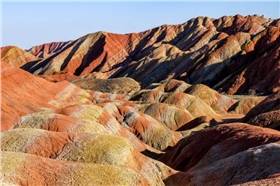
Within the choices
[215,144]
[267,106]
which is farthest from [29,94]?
[267,106]

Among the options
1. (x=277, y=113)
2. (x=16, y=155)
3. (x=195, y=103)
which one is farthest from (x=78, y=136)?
(x=195, y=103)

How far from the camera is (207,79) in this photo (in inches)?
6270

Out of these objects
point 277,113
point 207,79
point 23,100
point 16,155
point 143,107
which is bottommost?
point 207,79

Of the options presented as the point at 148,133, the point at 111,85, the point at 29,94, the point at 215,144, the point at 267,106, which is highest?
the point at 215,144

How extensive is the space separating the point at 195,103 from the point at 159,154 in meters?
46.0

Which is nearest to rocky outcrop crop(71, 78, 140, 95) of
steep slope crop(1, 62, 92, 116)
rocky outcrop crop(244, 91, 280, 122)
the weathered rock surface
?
steep slope crop(1, 62, 92, 116)

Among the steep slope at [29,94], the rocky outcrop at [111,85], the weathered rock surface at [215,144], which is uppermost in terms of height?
the weathered rock surface at [215,144]

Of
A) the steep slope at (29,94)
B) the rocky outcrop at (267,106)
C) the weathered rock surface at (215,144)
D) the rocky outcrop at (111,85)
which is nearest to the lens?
the weathered rock surface at (215,144)

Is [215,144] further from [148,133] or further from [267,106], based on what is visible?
[267,106]

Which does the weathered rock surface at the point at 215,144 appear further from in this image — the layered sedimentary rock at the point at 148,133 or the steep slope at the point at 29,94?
the steep slope at the point at 29,94

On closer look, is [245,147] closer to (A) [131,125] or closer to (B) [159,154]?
(B) [159,154]

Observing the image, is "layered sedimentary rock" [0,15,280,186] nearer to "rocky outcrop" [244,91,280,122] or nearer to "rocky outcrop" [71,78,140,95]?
"rocky outcrop" [244,91,280,122]

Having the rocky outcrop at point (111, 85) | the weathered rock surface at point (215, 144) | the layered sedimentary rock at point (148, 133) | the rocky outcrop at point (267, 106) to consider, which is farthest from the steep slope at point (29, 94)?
the rocky outcrop at point (111, 85)

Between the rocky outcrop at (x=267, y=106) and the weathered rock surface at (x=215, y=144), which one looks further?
the rocky outcrop at (x=267, y=106)
